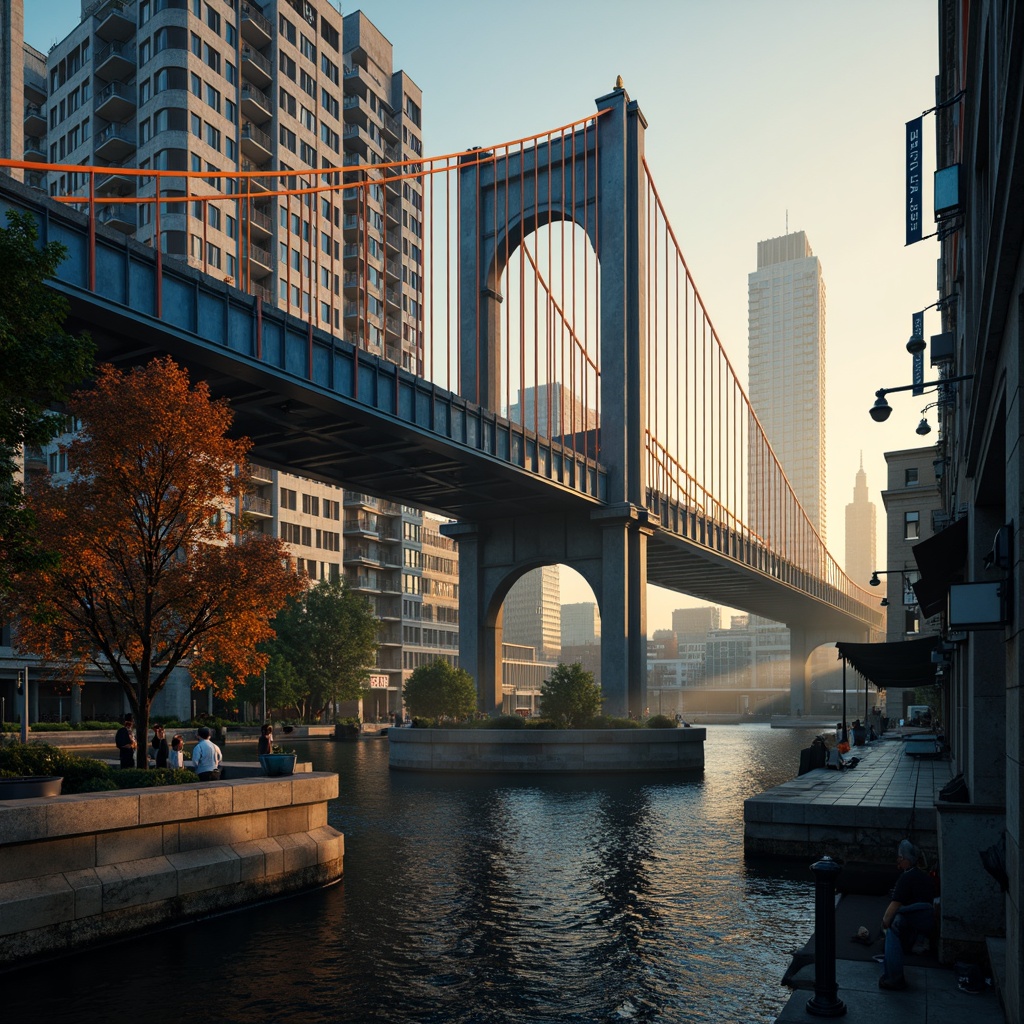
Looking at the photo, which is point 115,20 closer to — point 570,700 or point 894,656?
point 570,700

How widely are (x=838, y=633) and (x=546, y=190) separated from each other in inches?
3576

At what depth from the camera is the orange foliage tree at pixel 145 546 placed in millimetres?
20531

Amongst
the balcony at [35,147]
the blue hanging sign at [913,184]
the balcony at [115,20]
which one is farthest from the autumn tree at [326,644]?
the blue hanging sign at [913,184]

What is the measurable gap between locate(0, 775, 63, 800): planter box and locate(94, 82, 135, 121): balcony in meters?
78.6

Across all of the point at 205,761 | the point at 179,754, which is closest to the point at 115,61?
the point at 179,754

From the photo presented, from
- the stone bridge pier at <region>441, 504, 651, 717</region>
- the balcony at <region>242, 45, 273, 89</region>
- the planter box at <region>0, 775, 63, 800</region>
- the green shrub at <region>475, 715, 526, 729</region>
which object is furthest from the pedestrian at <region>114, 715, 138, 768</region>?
the balcony at <region>242, 45, 273, 89</region>

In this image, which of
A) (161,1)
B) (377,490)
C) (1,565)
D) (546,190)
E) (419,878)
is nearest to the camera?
(1,565)

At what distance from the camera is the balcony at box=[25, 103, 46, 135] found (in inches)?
3708

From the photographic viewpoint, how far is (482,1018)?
36.5 feet

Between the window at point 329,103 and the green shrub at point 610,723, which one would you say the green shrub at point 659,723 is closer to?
the green shrub at point 610,723

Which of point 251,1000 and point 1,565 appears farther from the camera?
point 1,565

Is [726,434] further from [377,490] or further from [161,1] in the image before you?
[161,1]

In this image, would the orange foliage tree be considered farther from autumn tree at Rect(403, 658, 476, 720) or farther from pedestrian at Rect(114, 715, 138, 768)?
autumn tree at Rect(403, 658, 476, 720)

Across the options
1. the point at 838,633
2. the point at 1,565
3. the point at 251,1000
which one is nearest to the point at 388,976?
the point at 251,1000
